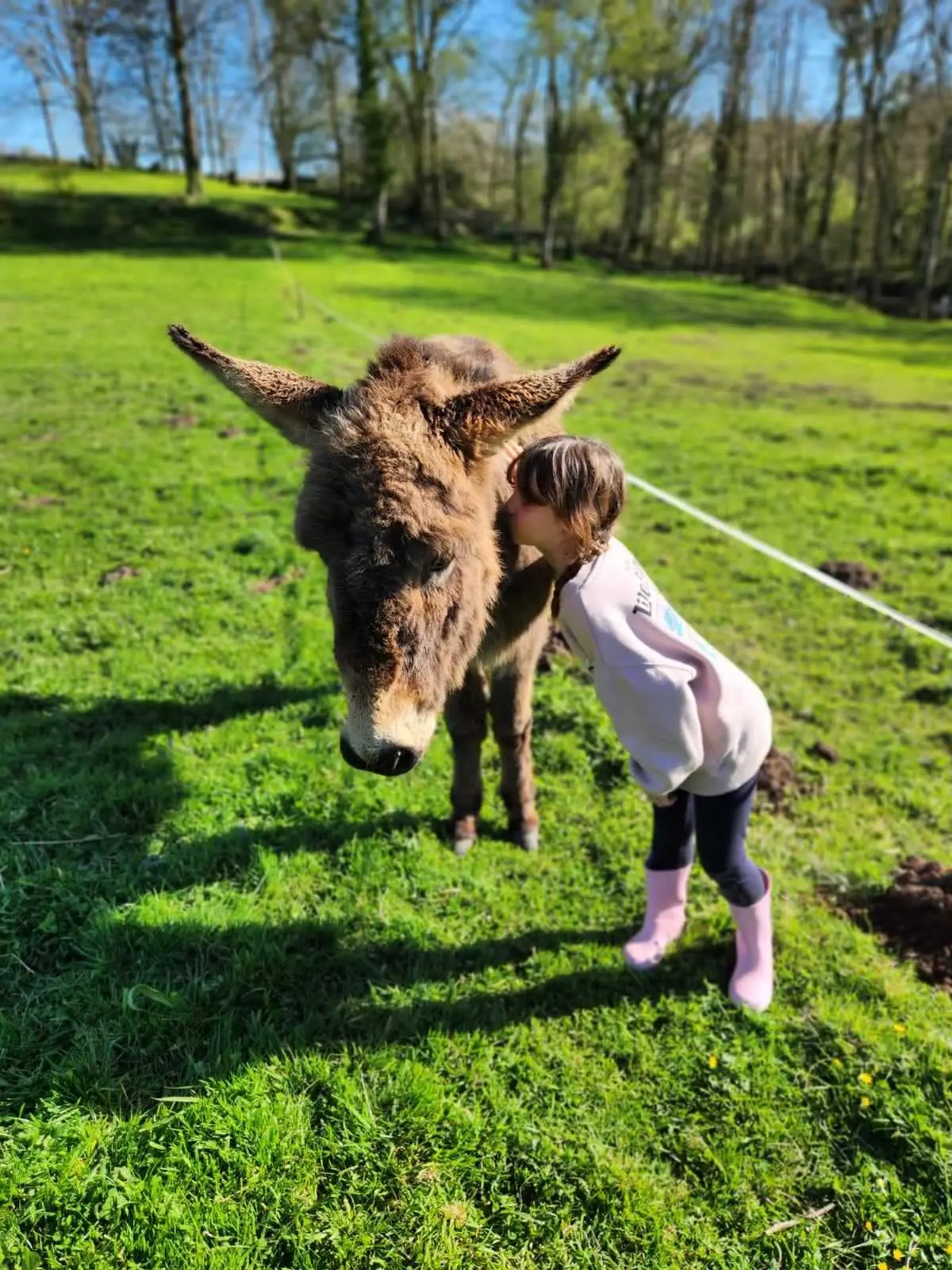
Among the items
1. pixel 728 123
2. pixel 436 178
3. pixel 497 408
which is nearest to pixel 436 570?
pixel 497 408

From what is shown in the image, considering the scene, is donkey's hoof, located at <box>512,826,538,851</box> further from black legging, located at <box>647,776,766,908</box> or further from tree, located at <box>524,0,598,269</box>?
A: tree, located at <box>524,0,598,269</box>

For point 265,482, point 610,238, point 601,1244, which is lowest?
point 601,1244

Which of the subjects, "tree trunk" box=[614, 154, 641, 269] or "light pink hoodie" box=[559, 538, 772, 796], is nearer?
"light pink hoodie" box=[559, 538, 772, 796]

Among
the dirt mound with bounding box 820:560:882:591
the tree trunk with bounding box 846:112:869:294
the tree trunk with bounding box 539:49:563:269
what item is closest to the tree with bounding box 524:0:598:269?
the tree trunk with bounding box 539:49:563:269

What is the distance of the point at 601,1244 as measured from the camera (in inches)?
93.9

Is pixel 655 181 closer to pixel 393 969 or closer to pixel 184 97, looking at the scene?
pixel 184 97

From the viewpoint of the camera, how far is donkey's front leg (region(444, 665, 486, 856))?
3801 mm

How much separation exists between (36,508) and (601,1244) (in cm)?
818

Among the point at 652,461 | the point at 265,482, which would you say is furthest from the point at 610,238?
the point at 265,482

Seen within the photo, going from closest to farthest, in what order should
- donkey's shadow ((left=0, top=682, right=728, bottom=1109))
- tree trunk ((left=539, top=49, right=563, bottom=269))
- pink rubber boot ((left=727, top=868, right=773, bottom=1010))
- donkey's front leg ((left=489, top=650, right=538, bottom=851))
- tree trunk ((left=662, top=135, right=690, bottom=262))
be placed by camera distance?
donkey's shadow ((left=0, top=682, right=728, bottom=1109)) → pink rubber boot ((left=727, top=868, right=773, bottom=1010)) → donkey's front leg ((left=489, top=650, right=538, bottom=851)) → tree trunk ((left=539, top=49, right=563, bottom=269)) → tree trunk ((left=662, top=135, right=690, bottom=262))

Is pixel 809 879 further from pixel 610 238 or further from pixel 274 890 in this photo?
pixel 610 238

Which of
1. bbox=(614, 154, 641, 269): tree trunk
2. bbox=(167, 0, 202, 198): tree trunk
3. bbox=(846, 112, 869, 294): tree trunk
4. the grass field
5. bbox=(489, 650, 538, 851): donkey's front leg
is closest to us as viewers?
the grass field

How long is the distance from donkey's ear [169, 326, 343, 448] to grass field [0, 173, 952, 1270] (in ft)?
7.33

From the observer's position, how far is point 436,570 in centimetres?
245
